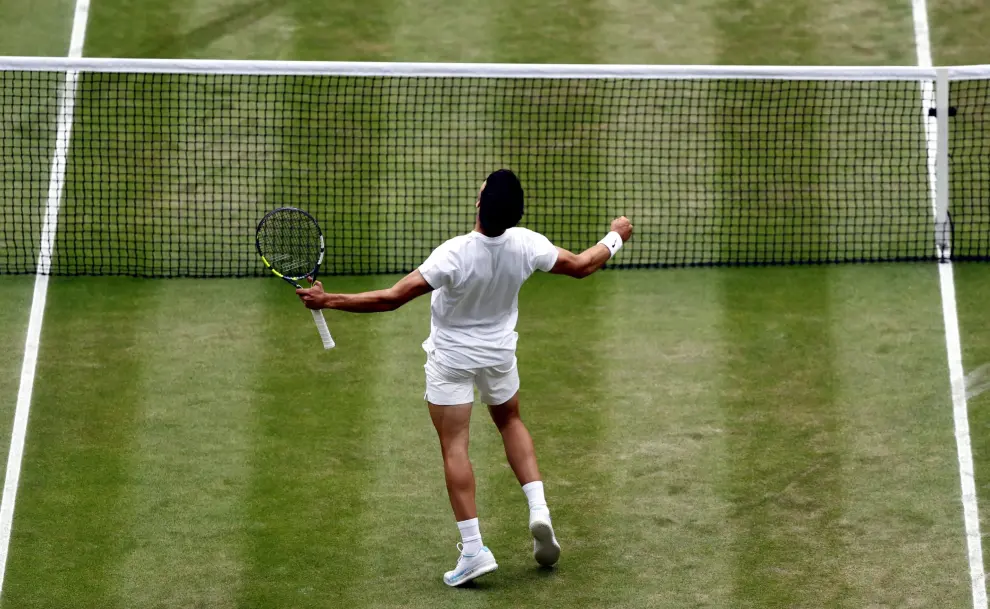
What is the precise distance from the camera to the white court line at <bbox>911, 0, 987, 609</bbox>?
340 inches

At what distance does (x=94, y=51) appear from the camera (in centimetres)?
1527

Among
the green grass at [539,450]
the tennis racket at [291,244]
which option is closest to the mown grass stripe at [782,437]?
the green grass at [539,450]

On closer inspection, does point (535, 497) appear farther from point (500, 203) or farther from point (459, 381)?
point (500, 203)

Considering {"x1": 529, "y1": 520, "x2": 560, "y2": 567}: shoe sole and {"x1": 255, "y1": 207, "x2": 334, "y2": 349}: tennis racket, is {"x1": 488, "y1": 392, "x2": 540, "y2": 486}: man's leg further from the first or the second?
{"x1": 255, "y1": 207, "x2": 334, "y2": 349}: tennis racket

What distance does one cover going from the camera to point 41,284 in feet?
39.6

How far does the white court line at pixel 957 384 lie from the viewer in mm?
8625

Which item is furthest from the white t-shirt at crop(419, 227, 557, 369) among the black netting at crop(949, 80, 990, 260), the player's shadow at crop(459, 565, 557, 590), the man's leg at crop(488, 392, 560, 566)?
the black netting at crop(949, 80, 990, 260)

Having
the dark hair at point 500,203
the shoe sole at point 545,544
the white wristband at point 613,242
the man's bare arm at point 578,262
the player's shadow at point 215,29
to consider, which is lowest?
the shoe sole at point 545,544

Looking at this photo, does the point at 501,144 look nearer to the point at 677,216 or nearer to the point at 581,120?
the point at 581,120

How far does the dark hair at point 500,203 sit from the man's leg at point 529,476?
46.3 inches

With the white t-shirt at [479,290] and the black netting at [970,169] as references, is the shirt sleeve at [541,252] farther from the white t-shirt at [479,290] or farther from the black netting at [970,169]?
the black netting at [970,169]

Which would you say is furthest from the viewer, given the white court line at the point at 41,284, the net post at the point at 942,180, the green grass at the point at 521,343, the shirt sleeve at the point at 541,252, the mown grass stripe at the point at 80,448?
the net post at the point at 942,180

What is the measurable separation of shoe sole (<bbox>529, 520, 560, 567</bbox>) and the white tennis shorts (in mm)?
800

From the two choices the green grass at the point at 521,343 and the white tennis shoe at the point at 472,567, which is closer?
the white tennis shoe at the point at 472,567
